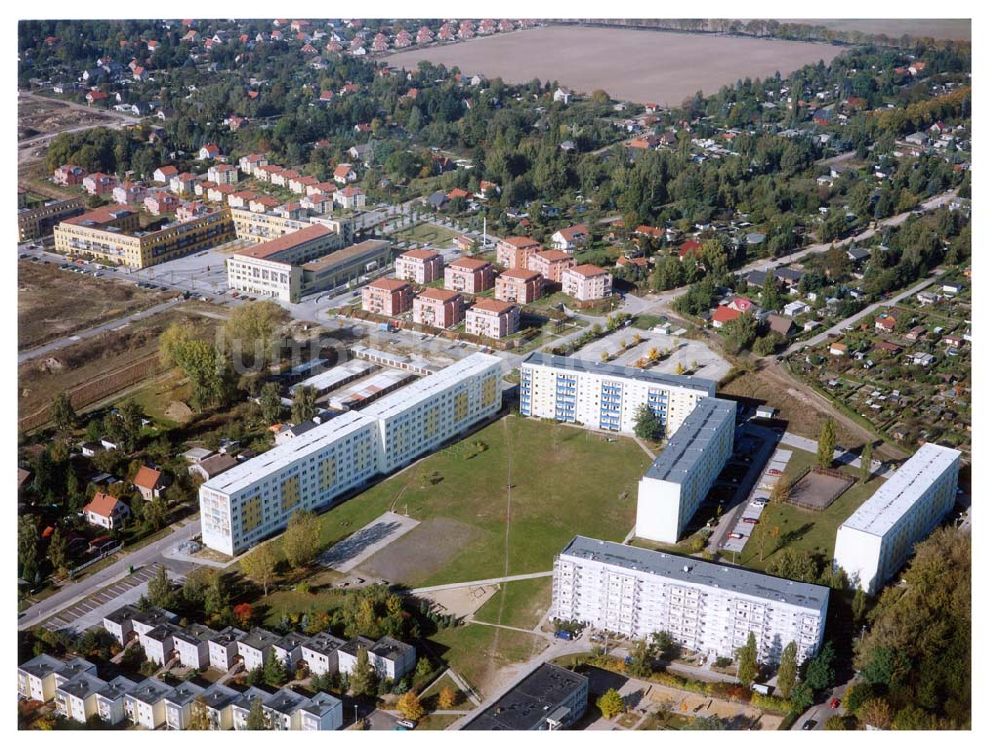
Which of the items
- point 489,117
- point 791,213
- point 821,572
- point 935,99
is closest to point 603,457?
point 821,572

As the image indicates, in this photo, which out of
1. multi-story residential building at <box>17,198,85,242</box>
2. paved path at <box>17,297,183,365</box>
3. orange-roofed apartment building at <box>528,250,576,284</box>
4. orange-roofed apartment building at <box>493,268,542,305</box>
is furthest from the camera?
multi-story residential building at <box>17,198,85,242</box>

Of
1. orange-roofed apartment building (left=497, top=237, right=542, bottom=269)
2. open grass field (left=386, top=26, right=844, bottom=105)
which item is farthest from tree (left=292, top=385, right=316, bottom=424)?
open grass field (left=386, top=26, right=844, bottom=105)

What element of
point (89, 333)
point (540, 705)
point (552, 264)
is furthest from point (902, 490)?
point (89, 333)

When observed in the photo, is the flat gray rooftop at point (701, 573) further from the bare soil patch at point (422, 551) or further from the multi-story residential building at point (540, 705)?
the bare soil patch at point (422, 551)

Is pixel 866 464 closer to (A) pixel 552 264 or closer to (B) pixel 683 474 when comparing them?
(B) pixel 683 474

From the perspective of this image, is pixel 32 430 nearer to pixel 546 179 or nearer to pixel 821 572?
pixel 821 572

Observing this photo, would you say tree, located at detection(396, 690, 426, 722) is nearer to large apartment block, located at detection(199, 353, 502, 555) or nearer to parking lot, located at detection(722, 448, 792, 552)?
large apartment block, located at detection(199, 353, 502, 555)
